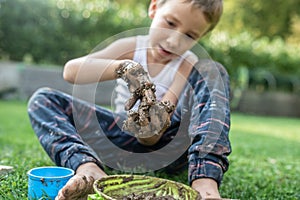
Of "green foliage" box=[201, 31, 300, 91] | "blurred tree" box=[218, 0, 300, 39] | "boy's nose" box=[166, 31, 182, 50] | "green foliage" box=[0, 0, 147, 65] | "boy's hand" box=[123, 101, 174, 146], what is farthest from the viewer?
"blurred tree" box=[218, 0, 300, 39]

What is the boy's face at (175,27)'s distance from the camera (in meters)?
1.52

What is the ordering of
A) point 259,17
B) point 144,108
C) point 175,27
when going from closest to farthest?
1. point 144,108
2. point 175,27
3. point 259,17

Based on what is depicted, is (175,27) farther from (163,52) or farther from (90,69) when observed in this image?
(90,69)

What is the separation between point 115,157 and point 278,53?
21.3 feet

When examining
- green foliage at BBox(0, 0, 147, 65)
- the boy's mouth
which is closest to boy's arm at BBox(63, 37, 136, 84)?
the boy's mouth

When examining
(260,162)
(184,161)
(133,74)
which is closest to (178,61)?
(184,161)

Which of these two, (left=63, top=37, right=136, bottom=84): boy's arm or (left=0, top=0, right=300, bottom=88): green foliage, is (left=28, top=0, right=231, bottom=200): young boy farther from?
(left=0, top=0, right=300, bottom=88): green foliage

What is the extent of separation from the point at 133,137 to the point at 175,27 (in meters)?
0.43

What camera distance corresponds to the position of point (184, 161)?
1.60m

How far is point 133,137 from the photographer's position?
5.11ft

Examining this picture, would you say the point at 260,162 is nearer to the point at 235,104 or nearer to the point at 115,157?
Answer: the point at 115,157

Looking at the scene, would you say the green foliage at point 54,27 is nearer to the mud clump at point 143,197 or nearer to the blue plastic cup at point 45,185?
the blue plastic cup at point 45,185

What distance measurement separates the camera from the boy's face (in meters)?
1.52

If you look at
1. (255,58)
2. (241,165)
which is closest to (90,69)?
(241,165)
